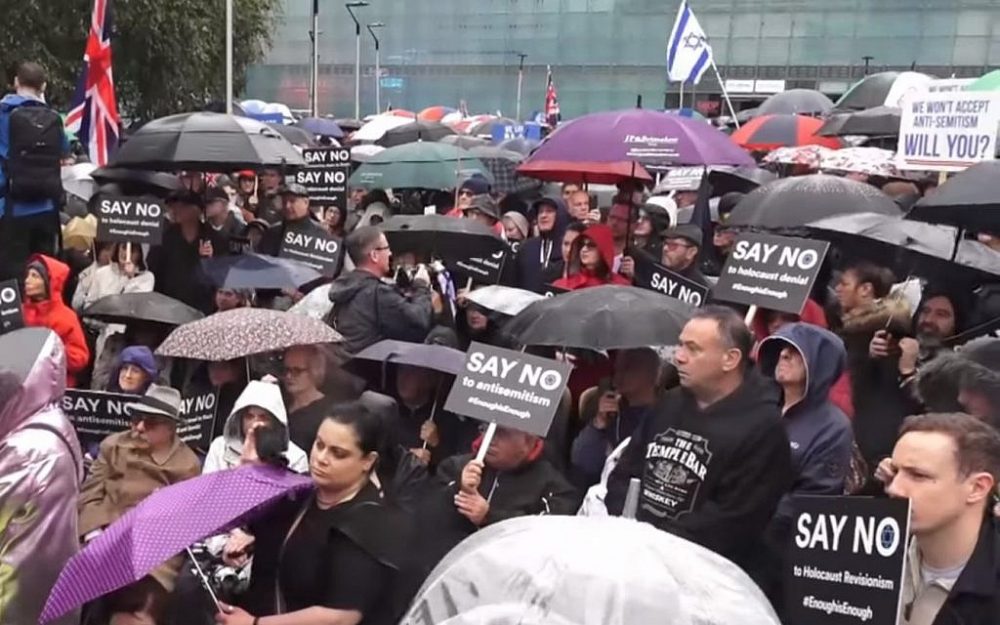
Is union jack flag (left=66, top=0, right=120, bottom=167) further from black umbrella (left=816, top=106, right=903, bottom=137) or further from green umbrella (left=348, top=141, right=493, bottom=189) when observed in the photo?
black umbrella (left=816, top=106, right=903, bottom=137)

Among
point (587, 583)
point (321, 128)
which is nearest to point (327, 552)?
point (587, 583)

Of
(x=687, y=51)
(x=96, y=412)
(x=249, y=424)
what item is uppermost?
(x=687, y=51)

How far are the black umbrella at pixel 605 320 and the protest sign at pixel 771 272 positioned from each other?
29 cm

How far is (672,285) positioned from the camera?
20.5 ft

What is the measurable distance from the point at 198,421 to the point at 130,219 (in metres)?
2.52

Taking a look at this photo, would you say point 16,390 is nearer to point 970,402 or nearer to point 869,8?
point 970,402

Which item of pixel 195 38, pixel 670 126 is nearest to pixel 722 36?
pixel 195 38

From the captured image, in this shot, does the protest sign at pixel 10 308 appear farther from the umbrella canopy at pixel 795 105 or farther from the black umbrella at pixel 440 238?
the umbrella canopy at pixel 795 105

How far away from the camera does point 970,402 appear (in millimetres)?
3988

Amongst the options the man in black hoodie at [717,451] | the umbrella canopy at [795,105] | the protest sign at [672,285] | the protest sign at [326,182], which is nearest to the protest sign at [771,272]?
the protest sign at [672,285]

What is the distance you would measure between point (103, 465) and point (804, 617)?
9.65ft

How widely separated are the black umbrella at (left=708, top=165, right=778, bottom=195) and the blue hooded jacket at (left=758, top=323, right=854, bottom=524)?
671 centimetres

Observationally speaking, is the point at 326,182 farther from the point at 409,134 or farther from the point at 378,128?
the point at 378,128

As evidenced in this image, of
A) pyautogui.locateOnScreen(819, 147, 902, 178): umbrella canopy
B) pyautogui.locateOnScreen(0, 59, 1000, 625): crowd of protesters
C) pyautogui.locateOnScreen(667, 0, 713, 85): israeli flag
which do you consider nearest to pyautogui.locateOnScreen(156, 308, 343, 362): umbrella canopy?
pyautogui.locateOnScreen(0, 59, 1000, 625): crowd of protesters
